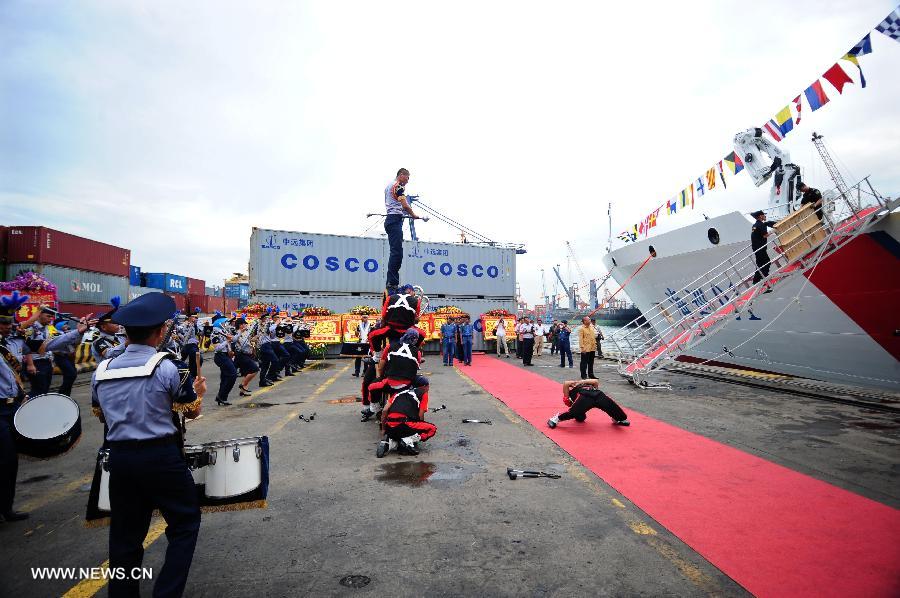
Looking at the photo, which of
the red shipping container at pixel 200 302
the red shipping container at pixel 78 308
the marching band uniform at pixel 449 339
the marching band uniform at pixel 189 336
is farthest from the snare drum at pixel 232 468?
the red shipping container at pixel 200 302

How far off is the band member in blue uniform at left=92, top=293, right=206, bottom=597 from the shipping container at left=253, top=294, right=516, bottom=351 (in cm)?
1538

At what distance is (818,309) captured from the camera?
921cm

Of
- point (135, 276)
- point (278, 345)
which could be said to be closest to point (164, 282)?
point (135, 276)

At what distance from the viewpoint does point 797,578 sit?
8.62ft

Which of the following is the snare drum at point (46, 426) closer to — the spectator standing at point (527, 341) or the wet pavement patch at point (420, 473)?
the wet pavement patch at point (420, 473)

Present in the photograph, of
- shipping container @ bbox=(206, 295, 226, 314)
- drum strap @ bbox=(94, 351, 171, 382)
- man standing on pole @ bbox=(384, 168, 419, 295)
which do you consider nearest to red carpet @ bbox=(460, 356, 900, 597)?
man standing on pole @ bbox=(384, 168, 419, 295)

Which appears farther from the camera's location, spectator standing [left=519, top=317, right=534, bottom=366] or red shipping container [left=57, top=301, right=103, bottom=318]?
red shipping container [left=57, top=301, right=103, bottom=318]

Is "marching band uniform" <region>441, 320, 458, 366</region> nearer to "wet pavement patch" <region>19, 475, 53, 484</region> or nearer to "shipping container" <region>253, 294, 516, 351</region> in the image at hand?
"shipping container" <region>253, 294, 516, 351</region>

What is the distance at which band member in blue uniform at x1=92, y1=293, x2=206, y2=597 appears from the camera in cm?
211

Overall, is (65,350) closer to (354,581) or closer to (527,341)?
(354,581)

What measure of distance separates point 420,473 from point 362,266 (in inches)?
670

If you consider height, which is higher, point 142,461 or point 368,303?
point 368,303

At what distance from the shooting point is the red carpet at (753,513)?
2.66 meters

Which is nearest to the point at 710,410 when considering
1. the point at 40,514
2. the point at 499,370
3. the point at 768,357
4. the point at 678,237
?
the point at 768,357
